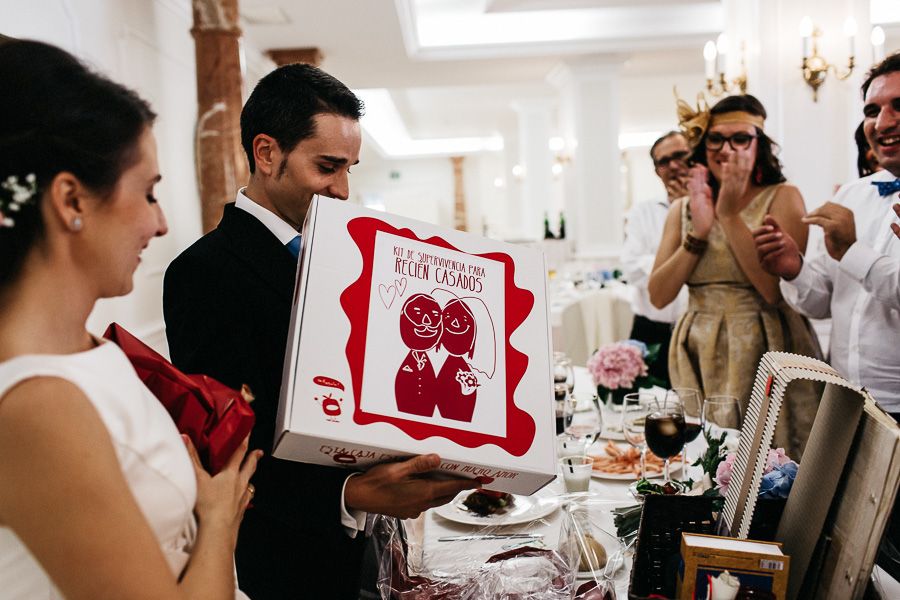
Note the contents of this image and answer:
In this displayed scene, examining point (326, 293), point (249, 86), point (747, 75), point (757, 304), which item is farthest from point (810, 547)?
point (249, 86)

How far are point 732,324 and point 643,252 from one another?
171 cm

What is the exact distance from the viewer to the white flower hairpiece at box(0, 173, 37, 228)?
2.10ft

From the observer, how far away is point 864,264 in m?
1.93

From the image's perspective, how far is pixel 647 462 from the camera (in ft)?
5.26

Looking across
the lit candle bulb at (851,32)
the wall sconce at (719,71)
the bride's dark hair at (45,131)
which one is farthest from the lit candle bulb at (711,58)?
the bride's dark hair at (45,131)

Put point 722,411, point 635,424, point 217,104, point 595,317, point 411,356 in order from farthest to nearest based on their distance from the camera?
point 595,317 < point 217,104 < point 722,411 < point 635,424 < point 411,356

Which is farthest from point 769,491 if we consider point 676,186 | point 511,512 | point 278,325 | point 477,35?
point 477,35

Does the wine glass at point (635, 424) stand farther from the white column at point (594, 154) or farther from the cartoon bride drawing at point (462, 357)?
the white column at point (594, 154)

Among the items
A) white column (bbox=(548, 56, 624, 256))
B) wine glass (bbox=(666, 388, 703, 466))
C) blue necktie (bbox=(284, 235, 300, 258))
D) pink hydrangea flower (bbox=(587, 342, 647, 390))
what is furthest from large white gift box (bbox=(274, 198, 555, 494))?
white column (bbox=(548, 56, 624, 256))

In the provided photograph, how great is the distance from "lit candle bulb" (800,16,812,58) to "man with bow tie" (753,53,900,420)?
5.49ft

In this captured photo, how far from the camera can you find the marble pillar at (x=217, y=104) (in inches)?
163

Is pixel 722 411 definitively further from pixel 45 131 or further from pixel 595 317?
pixel 595 317

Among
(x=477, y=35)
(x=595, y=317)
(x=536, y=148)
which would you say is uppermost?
(x=477, y=35)

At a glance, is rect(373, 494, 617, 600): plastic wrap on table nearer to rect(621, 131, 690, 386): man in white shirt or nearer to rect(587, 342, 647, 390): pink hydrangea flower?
rect(587, 342, 647, 390): pink hydrangea flower
